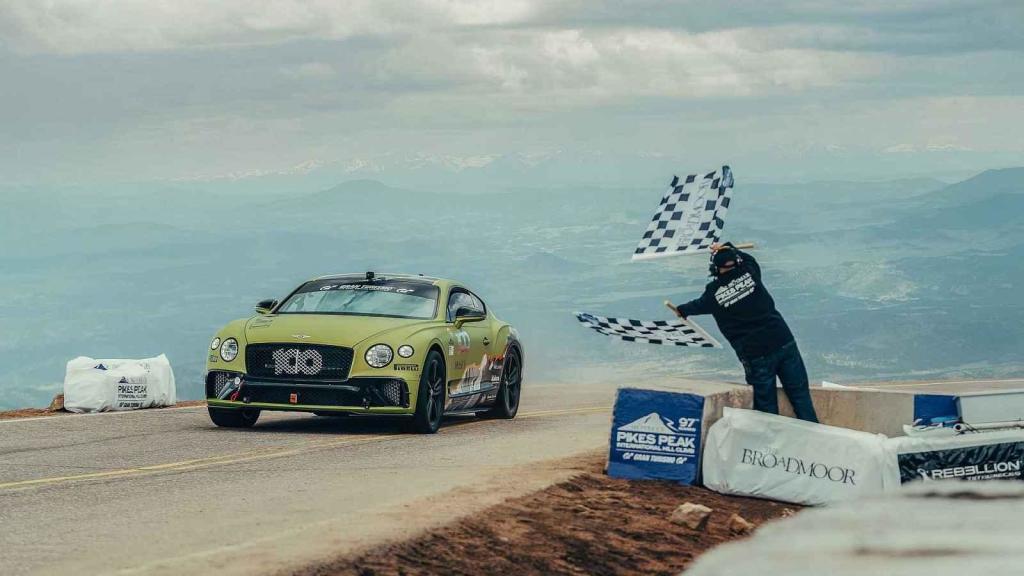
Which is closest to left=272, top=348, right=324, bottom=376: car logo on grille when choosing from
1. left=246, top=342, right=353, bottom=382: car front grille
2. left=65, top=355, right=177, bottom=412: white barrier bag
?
left=246, top=342, right=353, bottom=382: car front grille

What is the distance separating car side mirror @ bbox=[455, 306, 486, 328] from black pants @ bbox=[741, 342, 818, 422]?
13.7 feet

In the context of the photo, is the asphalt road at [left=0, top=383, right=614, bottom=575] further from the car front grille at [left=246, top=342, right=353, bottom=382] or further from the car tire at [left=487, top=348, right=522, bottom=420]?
the car front grille at [left=246, top=342, right=353, bottom=382]

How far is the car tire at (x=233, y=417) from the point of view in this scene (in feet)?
46.7

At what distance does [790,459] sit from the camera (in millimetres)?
9750

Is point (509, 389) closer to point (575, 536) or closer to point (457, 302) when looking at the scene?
point (457, 302)

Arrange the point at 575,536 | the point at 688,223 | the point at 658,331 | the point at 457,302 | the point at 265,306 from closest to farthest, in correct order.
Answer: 1. the point at 575,536
2. the point at 658,331
3. the point at 265,306
4. the point at 457,302
5. the point at 688,223

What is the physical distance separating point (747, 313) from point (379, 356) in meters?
3.84

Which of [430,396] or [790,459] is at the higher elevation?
[430,396]

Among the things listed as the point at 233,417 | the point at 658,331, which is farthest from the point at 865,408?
the point at 233,417

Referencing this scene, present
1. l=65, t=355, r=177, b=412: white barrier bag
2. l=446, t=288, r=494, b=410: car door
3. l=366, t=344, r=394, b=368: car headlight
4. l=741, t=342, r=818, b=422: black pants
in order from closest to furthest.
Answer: l=741, t=342, r=818, b=422: black pants → l=366, t=344, r=394, b=368: car headlight → l=446, t=288, r=494, b=410: car door → l=65, t=355, r=177, b=412: white barrier bag

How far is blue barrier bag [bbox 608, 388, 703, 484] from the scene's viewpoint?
9.96m

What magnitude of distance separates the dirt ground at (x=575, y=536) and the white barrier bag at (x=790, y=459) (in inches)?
4.9

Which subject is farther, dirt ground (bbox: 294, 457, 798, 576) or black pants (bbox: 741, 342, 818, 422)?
black pants (bbox: 741, 342, 818, 422)

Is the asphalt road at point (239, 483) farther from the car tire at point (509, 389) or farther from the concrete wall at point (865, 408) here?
the concrete wall at point (865, 408)
